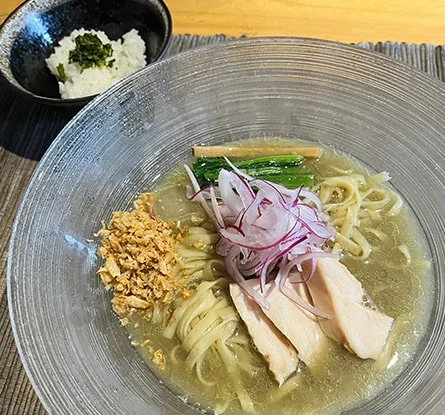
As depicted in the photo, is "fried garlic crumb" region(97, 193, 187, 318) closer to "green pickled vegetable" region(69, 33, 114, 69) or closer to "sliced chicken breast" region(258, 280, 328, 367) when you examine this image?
"sliced chicken breast" region(258, 280, 328, 367)

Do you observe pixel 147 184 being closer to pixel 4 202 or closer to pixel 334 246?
pixel 4 202

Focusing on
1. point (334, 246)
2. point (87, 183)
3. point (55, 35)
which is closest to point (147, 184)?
point (87, 183)

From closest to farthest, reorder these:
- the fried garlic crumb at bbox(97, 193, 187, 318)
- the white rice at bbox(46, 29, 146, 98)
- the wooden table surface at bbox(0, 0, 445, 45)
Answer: the fried garlic crumb at bbox(97, 193, 187, 318), the white rice at bbox(46, 29, 146, 98), the wooden table surface at bbox(0, 0, 445, 45)

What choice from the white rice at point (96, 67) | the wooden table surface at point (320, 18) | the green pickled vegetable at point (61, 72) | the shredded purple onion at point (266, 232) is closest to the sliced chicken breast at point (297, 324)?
the shredded purple onion at point (266, 232)

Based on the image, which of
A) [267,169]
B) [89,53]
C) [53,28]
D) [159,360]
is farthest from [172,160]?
[53,28]

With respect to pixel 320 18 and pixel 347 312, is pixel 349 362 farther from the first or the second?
pixel 320 18

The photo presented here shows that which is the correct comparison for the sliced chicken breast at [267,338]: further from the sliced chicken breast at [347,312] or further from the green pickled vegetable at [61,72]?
the green pickled vegetable at [61,72]

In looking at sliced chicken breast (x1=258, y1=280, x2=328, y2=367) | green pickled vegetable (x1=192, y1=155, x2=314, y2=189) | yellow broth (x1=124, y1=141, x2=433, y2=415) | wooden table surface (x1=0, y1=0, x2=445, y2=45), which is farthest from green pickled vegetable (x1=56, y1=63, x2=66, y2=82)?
sliced chicken breast (x1=258, y1=280, x2=328, y2=367)
